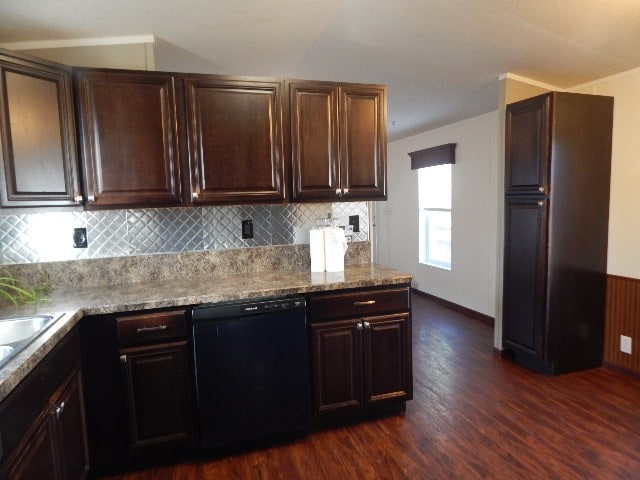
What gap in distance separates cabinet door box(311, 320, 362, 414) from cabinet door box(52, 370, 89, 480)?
45.7 inches

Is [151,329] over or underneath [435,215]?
underneath

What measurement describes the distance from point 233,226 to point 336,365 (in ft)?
3.60

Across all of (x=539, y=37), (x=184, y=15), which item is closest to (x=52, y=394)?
(x=184, y=15)

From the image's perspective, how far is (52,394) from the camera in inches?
60.6

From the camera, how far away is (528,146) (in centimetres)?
302

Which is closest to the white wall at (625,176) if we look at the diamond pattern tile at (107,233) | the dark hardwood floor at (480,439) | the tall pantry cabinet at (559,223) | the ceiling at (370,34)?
the tall pantry cabinet at (559,223)

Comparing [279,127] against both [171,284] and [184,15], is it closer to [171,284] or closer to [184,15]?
[184,15]

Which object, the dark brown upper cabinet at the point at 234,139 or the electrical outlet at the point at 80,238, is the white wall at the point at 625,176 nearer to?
the dark brown upper cabinet at the point at 234,139

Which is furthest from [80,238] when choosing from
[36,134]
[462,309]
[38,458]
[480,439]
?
[462,309]

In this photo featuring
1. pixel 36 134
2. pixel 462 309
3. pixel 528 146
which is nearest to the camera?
pixel 36 134

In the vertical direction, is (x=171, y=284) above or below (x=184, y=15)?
below

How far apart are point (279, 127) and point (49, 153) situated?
1.20 m

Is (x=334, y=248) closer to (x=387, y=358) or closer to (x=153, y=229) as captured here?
(x=387, y=358)

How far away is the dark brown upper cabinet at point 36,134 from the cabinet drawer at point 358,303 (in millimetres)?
1402
